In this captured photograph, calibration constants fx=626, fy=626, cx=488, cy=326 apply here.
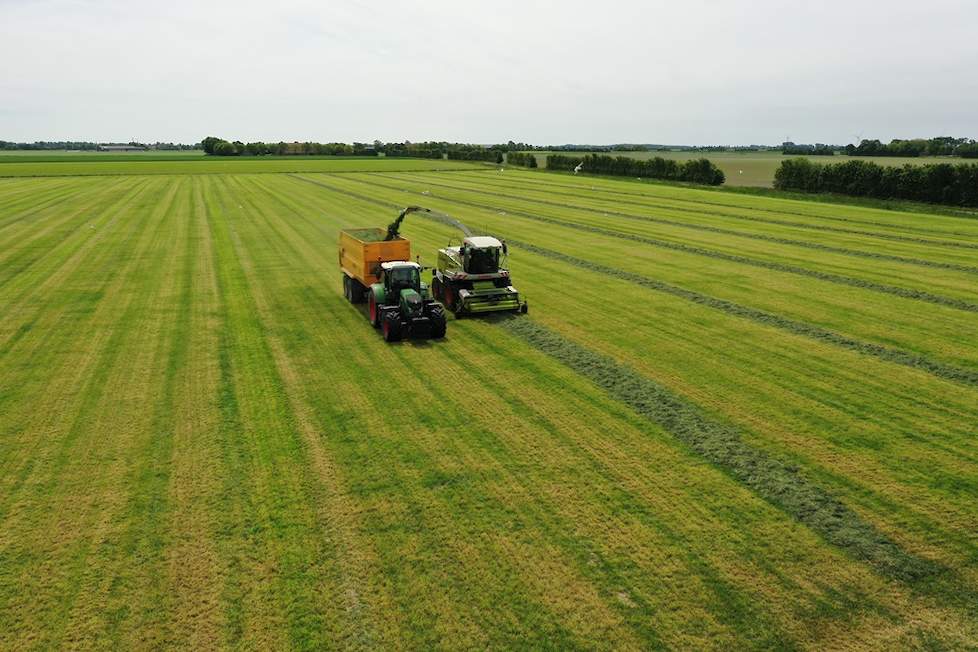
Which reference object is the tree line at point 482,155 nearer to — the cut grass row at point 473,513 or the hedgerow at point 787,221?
the hedgerow at point 787,221

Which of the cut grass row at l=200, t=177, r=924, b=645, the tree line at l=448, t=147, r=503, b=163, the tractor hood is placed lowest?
the cut grass row at l=200, t=177, r=924, b=645

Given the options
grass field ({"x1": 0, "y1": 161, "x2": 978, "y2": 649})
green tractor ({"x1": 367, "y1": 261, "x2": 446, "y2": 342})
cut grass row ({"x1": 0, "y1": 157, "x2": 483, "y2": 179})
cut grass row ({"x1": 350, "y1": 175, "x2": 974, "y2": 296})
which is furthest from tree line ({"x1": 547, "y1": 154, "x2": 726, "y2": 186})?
green tractor ({"x1": 367, "y1": 261, "x2": 446, "y2": 342})

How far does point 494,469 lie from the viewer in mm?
10875

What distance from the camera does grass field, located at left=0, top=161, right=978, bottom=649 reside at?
764 cm

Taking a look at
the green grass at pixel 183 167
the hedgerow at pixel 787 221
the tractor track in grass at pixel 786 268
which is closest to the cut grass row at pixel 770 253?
the tractor track in grass at pixel 786 268

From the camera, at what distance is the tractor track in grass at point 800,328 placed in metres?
15.6

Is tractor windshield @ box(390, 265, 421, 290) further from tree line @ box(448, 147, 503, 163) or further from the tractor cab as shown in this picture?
tree line @ box(448, 147, 503, 163)

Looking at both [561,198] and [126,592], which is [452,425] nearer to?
[126,592]

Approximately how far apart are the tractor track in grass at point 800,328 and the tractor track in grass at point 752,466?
677 cm

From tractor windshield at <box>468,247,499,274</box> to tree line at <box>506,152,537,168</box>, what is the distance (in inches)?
4351

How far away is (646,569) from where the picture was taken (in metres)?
8.39

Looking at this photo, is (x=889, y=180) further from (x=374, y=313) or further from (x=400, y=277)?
(x=374, y=313)

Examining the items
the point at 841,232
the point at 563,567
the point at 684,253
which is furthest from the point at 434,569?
the point at 841,232

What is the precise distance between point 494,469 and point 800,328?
12867 millimetres
